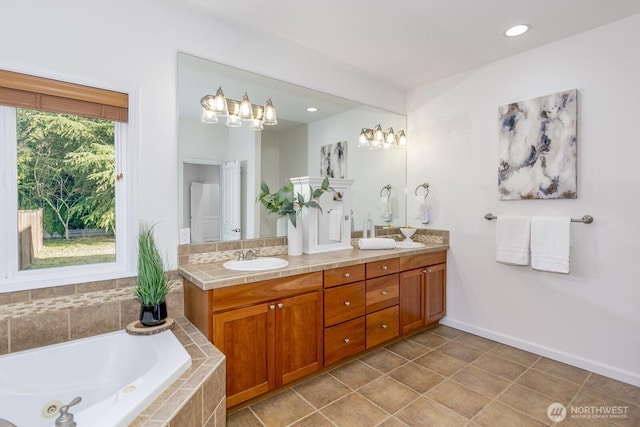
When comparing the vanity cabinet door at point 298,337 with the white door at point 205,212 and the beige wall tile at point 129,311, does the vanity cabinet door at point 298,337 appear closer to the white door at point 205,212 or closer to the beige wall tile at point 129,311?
the white door at point 205,212

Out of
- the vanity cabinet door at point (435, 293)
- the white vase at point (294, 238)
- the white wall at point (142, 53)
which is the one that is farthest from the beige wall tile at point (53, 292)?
the vanity cabinet door at point (435, 293)

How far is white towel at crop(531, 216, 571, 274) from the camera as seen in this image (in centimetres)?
248

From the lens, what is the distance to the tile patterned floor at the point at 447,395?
1926mm

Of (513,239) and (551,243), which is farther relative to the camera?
(513,239)

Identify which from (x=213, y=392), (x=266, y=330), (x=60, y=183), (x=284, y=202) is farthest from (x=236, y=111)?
(x=213, y=392)

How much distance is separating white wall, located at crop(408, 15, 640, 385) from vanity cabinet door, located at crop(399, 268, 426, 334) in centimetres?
50

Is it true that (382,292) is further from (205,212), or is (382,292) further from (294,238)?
(205,212)

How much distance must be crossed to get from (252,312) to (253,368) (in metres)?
0.35

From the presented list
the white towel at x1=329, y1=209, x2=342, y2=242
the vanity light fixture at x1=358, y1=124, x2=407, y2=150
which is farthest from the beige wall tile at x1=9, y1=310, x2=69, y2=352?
the vanity light fixture at x1=358, y1=124, x2=407, y2=150

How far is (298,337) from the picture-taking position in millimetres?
2221

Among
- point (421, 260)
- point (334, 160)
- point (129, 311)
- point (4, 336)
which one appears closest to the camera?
point (4, 336)

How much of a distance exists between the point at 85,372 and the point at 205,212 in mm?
1140

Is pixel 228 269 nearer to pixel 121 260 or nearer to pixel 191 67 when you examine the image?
pixel 121 260

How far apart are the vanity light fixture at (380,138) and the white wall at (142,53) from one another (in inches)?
49.0
